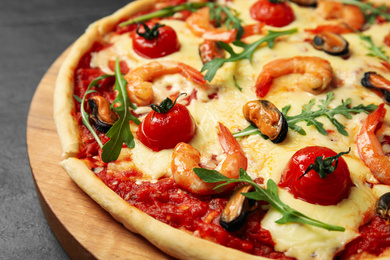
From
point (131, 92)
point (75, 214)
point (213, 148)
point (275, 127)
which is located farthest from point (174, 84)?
point (75, 214)

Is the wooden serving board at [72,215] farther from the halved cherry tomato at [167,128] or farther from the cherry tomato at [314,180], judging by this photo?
the cherry tomato at [314,180]

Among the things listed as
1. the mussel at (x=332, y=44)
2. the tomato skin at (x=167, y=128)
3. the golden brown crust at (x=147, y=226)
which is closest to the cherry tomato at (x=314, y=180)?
the golden brown crust at (x=147, y=226)

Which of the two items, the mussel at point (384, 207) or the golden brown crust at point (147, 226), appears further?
the mussel at point (384, 207)

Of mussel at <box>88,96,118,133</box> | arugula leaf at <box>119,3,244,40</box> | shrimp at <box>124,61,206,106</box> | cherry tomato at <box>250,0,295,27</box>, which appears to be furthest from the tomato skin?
cherry tomato at <box>250,0,295,27</box>

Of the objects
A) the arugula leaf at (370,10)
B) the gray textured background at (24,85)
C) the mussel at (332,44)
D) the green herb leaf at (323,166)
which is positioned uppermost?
the green herb leaf at (323,166)

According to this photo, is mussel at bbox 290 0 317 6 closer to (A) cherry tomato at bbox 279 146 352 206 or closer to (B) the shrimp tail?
(B) the shrimp tail

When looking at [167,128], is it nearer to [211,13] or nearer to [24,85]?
[211,13]

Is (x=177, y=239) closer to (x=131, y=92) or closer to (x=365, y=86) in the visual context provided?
(x=131, y=92)

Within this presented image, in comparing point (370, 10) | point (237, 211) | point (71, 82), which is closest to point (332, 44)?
point (370, 10)
